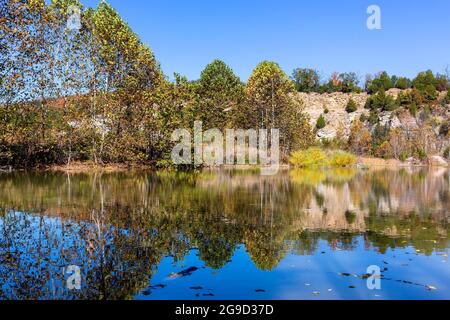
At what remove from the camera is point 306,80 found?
119 m

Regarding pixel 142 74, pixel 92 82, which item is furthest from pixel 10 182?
pixel 142 74

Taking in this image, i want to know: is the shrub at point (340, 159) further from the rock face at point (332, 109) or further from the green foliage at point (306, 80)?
the green foliage at point (306, 80)

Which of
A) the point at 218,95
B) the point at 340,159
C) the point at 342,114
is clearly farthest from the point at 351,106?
the point at 218,95

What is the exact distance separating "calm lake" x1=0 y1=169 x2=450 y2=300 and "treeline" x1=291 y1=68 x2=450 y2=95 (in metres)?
87.6

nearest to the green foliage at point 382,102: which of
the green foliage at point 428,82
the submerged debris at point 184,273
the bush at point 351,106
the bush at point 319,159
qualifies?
the bush at point 351,106

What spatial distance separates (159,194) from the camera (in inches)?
771

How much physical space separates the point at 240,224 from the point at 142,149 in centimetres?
3040

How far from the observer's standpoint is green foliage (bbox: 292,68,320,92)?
117438 mm

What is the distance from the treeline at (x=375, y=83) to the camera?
327 ft

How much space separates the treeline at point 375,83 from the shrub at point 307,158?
2019 inches

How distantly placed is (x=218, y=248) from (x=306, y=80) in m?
114

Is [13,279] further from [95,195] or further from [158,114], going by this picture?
[158,114]

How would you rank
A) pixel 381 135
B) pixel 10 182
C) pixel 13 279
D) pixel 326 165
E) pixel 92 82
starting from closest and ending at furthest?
pixel 13 279 < pixel 10 182 < pixel 92 82 < pixel 326 165 < pixel 381 135

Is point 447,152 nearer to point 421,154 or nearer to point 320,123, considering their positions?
point 421,154
